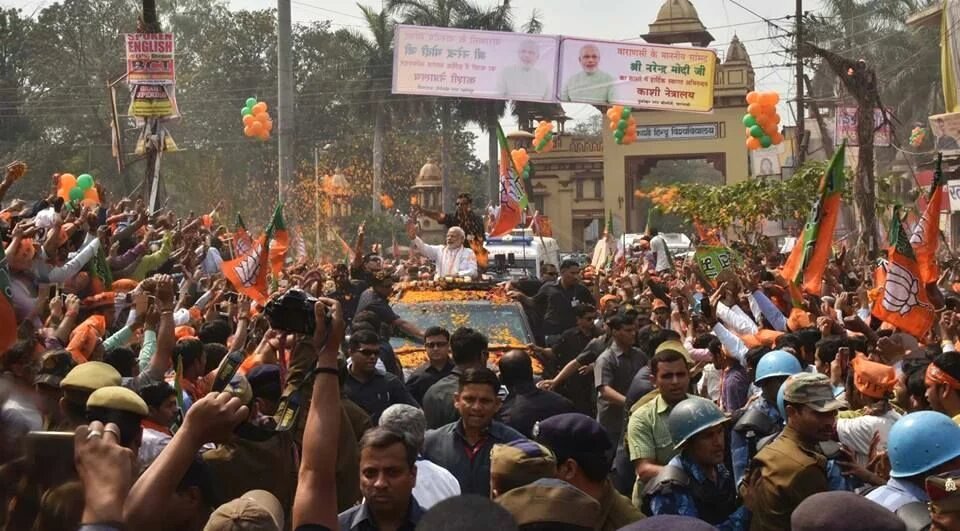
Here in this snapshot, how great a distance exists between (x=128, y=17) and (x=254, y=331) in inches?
2321

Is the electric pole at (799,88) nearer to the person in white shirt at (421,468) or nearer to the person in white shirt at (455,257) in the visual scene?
the person in white shirt at (455,257)

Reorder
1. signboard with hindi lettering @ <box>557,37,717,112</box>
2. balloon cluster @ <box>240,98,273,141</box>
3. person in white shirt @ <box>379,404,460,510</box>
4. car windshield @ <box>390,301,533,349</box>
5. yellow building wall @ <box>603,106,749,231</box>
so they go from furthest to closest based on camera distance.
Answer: yellow building wall @ <box>603,106,749,231</box> < balloon cluster @ <box>240,98,273,141</box> < signboard with hindi lettering @ <box>557,37,717,112</box> < car windshield @ <box>390,301,533,349</box> < person in white shirt @ <box>379,404,460,510</box>

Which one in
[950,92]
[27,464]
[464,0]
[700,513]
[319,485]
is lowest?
[700,513]

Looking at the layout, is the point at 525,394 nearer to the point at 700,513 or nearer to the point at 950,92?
the point at 700,513

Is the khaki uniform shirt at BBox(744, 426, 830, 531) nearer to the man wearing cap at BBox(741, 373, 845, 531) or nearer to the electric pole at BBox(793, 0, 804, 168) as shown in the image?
the man wearing cap at BBox(741, 373, 845, 531)

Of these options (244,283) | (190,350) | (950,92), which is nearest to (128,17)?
(950,92)

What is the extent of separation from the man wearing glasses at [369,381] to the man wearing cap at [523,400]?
0.67 metres

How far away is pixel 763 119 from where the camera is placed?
33531 mm

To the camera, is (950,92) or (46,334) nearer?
(46,334)

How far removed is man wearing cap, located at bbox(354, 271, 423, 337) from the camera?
1238 centimetres

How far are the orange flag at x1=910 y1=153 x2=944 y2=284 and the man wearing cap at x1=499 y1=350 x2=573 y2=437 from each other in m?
4.21

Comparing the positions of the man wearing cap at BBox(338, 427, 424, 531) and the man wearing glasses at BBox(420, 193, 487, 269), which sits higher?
the man wearing glasses at BBox(420, 193, 487, 269)

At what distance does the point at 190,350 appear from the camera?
784cm

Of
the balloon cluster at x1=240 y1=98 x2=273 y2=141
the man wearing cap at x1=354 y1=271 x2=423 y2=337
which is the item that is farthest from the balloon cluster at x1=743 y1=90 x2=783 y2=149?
the man wearing cap at x1=354 y1=271 x2=423 y2=337
